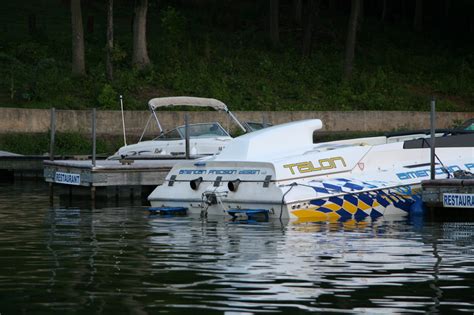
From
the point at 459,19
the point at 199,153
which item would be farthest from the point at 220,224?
the point at 459,19

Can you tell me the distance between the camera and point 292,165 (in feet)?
69.9

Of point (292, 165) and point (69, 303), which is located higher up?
point (292, 165)

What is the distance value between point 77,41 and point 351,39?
507 inches

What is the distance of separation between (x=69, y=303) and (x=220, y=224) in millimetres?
8578

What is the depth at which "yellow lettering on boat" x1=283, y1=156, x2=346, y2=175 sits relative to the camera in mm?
21281

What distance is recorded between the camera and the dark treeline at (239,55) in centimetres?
4750

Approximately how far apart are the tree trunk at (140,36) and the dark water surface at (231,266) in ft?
89.2

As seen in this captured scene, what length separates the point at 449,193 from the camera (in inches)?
823

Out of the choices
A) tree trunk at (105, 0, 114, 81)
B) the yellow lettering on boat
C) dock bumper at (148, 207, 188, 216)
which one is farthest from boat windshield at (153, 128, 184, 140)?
tree trunk at (105, 0, 114, 81)

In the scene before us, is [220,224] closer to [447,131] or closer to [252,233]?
[252,233]

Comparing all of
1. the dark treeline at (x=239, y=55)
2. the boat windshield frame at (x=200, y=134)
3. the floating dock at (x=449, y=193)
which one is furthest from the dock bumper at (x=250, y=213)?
the dark treeline at (x=239, y=55)

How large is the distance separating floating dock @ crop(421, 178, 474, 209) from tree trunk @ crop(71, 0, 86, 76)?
90.9 ft

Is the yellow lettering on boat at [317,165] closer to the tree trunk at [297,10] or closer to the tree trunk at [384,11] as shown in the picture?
the tree trunk at [297,10]

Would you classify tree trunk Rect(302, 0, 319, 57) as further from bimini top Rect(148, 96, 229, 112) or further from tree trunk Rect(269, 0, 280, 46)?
bimini top Rect(148, 96, 229, 112)
